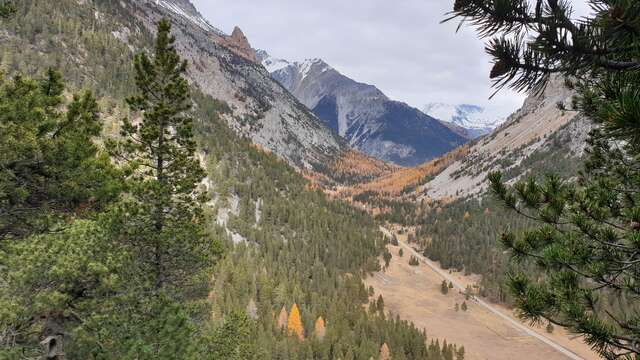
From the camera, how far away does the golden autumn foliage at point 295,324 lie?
26.3m

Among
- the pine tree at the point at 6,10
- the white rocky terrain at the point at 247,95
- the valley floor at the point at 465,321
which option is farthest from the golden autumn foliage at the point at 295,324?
the white rocky terrain at the point at 247,95

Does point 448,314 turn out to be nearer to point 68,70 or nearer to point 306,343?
point 306,343

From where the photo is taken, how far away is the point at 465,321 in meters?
36.1

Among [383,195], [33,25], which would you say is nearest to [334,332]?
[33,25]

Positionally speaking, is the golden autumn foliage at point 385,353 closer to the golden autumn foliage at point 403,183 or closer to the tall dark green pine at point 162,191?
the tall dark green pine at point 162,191

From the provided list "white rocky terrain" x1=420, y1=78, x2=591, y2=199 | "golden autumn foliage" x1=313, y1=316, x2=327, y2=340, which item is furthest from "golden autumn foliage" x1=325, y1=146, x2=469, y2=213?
"golden autumn foliage" x1=313, y1=316, x2=327, y2=340

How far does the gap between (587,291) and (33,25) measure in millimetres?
70149

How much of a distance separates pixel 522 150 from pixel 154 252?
4182 inches

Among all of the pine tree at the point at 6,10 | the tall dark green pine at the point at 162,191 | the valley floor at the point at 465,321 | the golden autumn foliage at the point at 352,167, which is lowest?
the valley floor at the point at 465,321

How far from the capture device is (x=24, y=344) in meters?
9.73

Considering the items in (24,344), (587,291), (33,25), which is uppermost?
(33,25)

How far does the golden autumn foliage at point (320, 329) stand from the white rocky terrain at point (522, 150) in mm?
60455

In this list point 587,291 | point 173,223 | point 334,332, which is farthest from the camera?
point 334,332

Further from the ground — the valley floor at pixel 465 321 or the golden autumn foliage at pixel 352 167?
the golden autumn foliage at pixel 352 167
